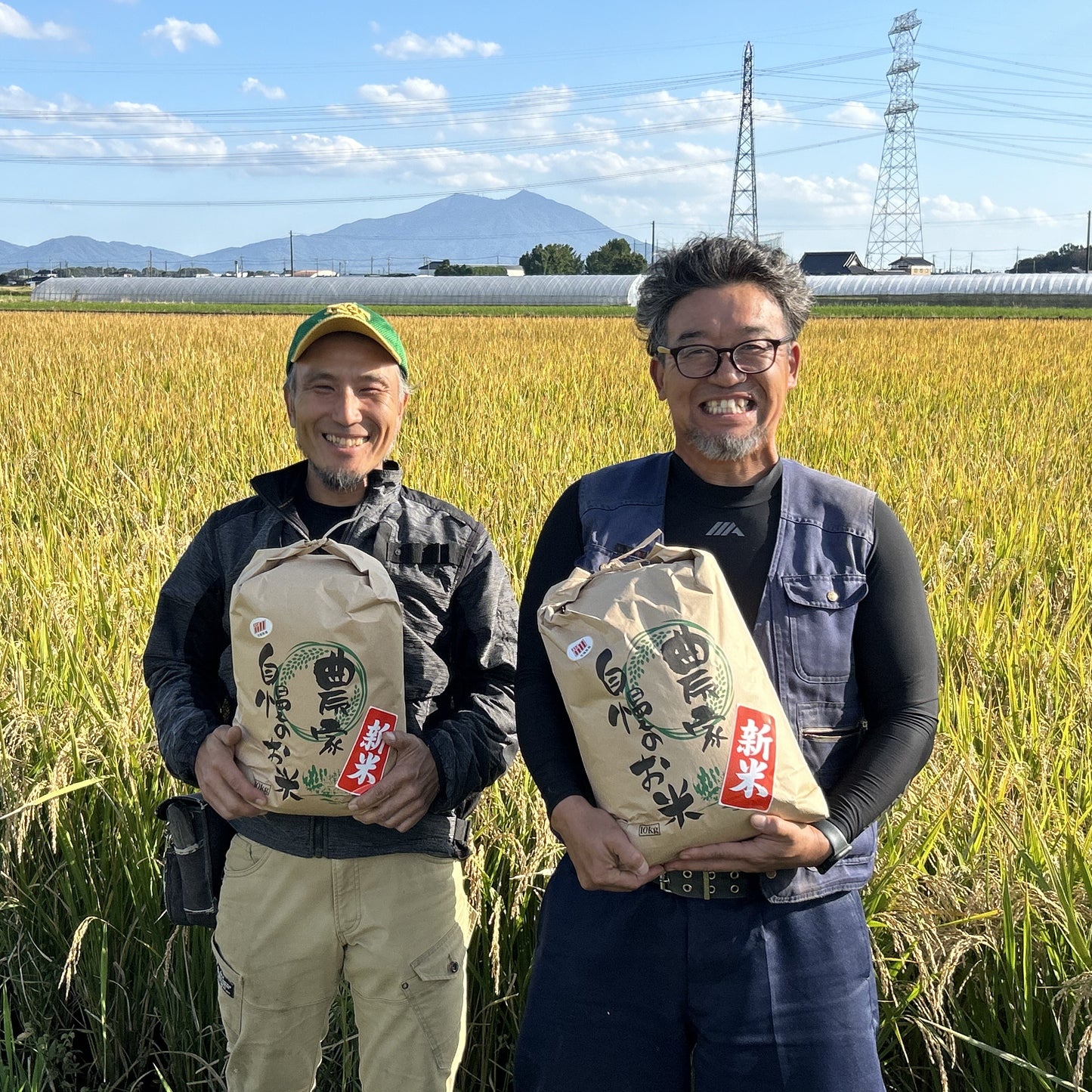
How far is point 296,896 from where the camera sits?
4.90 ft

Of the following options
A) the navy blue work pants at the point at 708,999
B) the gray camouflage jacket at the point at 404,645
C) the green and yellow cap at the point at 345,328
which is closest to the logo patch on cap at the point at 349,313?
the green and yellow cap at the point at 345,328

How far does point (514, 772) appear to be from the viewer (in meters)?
2.18

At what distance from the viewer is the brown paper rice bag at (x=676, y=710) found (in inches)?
45.4

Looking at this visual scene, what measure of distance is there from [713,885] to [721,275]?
83cm

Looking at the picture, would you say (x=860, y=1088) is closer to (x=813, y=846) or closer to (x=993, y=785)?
(x=813, y=846)

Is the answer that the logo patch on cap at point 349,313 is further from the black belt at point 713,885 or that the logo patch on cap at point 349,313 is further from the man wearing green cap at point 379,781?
the black belt at point 713,885

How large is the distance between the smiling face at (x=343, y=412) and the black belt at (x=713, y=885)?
0.78 meters

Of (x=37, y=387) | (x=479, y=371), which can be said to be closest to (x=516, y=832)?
(x=37, y=387)

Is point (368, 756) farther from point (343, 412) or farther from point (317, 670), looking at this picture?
point (343, 412)

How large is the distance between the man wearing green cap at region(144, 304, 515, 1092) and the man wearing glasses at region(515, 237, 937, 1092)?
6.6 inches

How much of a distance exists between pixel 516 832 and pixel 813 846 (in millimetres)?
938

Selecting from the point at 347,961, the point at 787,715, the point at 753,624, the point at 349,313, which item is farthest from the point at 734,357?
the point at 347,961

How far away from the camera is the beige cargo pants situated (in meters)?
1.49

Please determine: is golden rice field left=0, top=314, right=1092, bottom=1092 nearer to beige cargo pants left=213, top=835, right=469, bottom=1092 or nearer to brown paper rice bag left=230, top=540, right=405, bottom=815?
beige cargo pants left=213, top=835, right=469, bottom=1092
